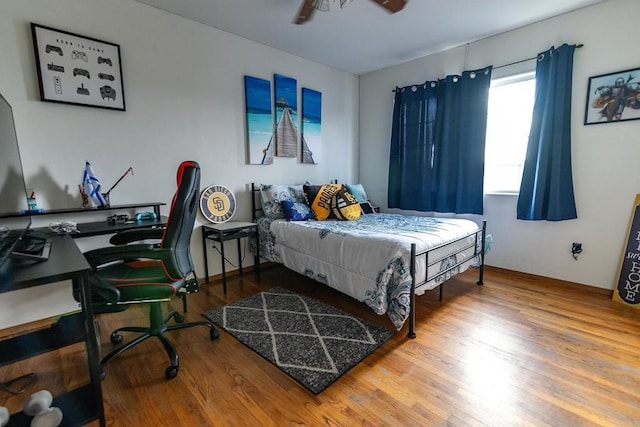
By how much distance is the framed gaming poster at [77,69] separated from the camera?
2105mm

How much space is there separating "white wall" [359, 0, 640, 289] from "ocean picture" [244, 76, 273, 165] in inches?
88.9

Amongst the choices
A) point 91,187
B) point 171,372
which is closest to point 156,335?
point 171,372

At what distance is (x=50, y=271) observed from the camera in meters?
1.05

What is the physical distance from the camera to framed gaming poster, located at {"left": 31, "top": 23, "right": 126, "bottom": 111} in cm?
211

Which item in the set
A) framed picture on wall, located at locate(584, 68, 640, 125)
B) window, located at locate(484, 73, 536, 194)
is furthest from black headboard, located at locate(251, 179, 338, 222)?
framed picture on wall, located at locate(584, 68, 640, 125)

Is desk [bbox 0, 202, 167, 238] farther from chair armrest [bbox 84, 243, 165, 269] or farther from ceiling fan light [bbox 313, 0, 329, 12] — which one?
ceiling fan light [bbox 313, 0, 329, 12]

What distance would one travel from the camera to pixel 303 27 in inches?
116

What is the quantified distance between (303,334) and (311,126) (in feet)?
8.83

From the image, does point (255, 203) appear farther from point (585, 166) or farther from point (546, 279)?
point (585, 166)

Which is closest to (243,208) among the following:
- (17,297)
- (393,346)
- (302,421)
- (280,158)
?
(280,158)

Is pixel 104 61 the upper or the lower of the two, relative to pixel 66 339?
upper

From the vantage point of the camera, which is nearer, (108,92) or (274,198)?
(108,92)

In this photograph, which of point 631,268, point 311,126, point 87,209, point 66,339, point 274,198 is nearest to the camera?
point 66,339

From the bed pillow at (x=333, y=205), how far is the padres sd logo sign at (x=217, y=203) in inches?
34.3
